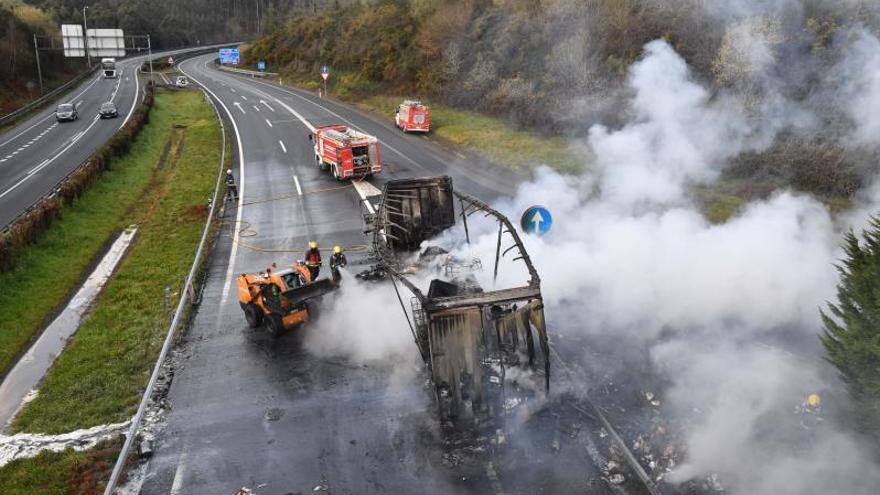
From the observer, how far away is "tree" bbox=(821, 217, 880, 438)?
8.00 m

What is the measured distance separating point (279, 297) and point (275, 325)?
636 millimetres

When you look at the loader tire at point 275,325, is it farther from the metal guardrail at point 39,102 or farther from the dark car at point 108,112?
the metal guardrail at point 39,102

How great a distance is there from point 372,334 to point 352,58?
→ 165 feet

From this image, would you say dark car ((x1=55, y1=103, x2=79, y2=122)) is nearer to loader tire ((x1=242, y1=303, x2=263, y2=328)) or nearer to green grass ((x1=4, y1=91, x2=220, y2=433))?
green grass ((x1=4, y1=91, x2=220, y2=433))

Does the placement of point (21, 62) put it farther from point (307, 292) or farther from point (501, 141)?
point (307, 292)

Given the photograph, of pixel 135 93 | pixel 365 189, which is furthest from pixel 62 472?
pixel 135 93

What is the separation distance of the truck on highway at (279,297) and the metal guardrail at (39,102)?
45.7 meters

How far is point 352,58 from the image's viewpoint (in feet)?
193

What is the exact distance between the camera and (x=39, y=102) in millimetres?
57750

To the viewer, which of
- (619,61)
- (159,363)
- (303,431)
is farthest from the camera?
(619,61)

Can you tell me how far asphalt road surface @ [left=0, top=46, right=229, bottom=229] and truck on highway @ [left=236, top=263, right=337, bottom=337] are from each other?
15085 millimetres

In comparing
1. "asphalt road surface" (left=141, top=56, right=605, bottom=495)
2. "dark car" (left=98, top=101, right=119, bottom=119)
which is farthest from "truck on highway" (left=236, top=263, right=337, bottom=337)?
"dark car" (left=98, top=101, right=119, bottom=119)

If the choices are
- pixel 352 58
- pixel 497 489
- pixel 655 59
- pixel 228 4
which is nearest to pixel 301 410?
pixel 497 489

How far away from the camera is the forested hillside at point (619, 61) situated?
747 inches
